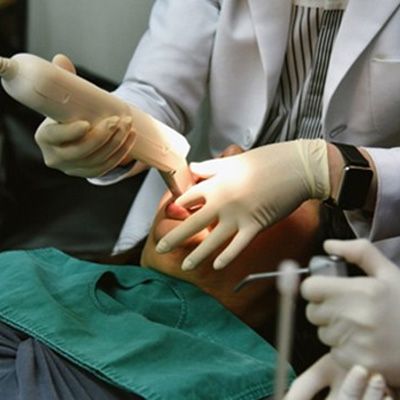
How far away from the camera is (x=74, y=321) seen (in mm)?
903

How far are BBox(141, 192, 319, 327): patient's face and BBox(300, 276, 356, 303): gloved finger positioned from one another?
319 millimetres

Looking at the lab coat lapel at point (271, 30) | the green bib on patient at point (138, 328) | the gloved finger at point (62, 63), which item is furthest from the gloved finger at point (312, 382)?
the lab coat lapel at point (271, 30)

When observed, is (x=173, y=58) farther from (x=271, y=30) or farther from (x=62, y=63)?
(x=62, y=63)

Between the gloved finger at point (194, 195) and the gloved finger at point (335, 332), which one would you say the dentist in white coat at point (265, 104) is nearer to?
the gloved finger at point (194, 195)

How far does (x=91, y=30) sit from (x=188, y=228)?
77 centimetres

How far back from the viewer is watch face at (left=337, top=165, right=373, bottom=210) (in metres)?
0.96

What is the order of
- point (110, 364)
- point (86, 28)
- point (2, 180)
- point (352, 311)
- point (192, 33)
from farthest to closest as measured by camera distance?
point (86, 28) < point (2, 180) < point (192, 33) < point (110, 364) < point (352, 311)

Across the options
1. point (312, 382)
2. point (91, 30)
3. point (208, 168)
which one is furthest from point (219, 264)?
point (91, 30)

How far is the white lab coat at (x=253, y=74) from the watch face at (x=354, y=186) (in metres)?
0.03

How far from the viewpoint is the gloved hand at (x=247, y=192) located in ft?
3.06

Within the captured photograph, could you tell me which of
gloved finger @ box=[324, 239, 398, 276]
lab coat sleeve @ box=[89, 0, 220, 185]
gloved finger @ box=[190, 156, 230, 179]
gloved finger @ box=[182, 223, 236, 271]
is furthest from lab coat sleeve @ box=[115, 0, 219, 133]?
gloved finger @ box=[324, 239, 398, 276]

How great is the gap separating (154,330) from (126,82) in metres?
0.45

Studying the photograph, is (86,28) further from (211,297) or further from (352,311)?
(352,311)

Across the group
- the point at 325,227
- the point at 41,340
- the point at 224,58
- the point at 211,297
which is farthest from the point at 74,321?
the point at 224,58
